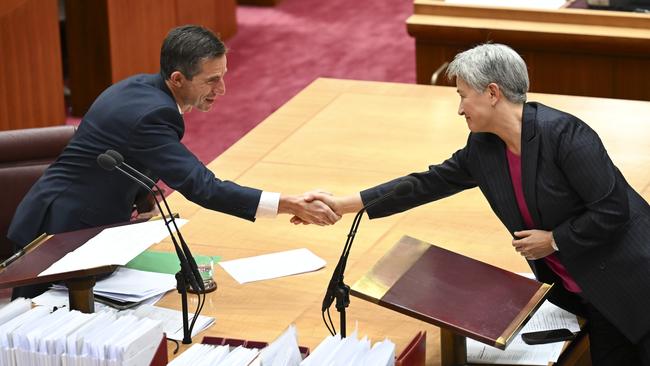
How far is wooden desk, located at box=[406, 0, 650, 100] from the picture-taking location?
507 centimetres

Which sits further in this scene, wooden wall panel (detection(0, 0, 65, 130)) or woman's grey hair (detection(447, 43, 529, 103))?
wooden wall panel (detection(0, 0, 65, 130))

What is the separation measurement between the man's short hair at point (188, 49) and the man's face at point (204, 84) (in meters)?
0.01

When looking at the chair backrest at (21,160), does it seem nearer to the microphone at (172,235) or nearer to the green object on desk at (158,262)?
the green object on desk at (158,262)

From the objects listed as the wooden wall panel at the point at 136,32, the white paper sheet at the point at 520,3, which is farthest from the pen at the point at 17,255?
the wooden wall panel at the point at 136,32

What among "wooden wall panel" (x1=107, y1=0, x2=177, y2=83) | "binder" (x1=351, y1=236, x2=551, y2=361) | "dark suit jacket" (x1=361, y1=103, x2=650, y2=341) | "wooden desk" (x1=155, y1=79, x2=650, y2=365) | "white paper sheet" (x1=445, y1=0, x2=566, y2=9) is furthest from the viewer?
"wooden wall panel" (x1=107, y1=0, x2=177, y2=83)

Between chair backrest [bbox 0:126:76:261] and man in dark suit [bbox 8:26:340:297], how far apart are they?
0.23 meters

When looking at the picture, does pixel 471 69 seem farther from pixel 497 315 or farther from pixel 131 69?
pixel 131 69

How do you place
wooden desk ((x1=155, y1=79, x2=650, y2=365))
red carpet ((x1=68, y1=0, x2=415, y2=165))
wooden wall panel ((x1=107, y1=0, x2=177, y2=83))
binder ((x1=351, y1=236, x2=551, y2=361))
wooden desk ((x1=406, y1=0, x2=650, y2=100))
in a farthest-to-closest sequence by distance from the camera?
1. red carpet ((x1=68, y1=0, x2=415, y2=165))
2. wooden wall panel ((x1=107, y1=0, x2=177, y2=83))
3. wooden desk ((x1=406, y1=0, x2=650, y2=100))
4. wooden desk ((x1=155, y1=79, x2=650, y2=365))
5. binder ((x1=351, y1=236, x2=551, y2=361))

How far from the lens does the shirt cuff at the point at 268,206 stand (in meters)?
3.39

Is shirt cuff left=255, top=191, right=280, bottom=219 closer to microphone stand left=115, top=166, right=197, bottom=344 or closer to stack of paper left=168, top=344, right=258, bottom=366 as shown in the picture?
microphone stand left=115, top=166, right=197, bottom=344

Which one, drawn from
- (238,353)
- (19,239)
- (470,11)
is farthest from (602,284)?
(470,11)

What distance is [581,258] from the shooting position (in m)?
2.86

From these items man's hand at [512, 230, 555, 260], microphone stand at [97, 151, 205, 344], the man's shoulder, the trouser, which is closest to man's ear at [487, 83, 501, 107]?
man's hand at [512, 230, 555, 260]

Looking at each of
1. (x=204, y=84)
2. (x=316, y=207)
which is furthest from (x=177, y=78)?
(x=316, y=207)
